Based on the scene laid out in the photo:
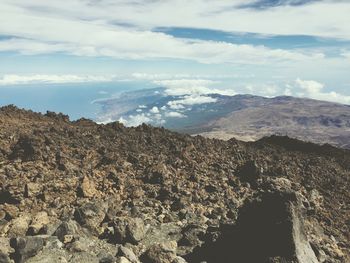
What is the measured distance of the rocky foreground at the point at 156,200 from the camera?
14516 mm

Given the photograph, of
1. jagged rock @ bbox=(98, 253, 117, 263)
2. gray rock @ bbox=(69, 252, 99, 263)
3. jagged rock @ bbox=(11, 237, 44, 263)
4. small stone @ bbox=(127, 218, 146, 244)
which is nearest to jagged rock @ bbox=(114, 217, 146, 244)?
small stone @ bbox=(127, 218, 146, 244)

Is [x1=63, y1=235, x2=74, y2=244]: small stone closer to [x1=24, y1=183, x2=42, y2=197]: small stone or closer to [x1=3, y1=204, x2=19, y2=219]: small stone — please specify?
[x1=3, y1=204, x2=19, y2=219]: small stone

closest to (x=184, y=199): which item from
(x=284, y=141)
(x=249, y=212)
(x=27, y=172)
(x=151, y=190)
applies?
(x=151, y=190)

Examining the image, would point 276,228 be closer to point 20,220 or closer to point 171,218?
point 171,218

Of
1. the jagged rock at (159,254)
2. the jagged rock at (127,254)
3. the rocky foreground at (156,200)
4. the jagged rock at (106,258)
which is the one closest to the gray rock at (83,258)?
the rocky foreground at (156,200)

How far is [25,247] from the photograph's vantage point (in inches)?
519

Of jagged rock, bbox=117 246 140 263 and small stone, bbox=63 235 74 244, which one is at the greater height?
small stone, bbox=63 235 74 244

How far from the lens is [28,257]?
43.0ft

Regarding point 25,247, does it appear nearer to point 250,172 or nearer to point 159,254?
point 159,254

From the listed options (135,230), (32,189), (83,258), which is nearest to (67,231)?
(83,258)

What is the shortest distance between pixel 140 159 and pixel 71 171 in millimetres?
4248

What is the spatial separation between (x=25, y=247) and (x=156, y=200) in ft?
22.9

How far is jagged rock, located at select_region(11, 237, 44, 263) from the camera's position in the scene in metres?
13.0

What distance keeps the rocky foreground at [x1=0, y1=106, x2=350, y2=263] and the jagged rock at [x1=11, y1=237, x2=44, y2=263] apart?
0.03 meters
